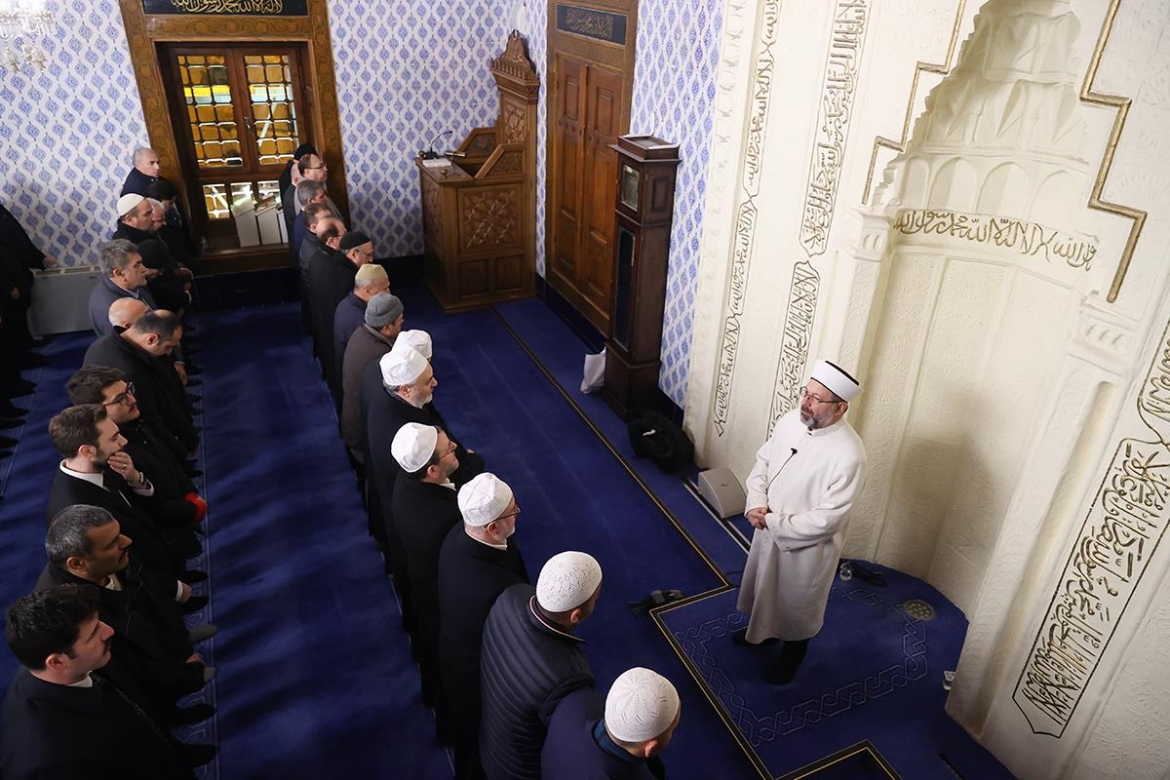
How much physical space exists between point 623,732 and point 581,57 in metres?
5.41

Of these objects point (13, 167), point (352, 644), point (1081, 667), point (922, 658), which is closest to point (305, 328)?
point (13, 167)

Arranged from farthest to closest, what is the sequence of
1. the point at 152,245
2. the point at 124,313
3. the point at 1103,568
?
the point at 152,245
the point at 124,313
the point at 1103,568

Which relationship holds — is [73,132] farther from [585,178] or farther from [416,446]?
[416,446]

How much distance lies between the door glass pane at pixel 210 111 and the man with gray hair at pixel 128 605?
521 cm

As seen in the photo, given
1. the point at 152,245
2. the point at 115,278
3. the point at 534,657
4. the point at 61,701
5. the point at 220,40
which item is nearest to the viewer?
the point at 61,701

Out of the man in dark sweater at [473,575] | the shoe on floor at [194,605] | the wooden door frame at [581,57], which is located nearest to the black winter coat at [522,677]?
the man in dark sweater at [473,575]

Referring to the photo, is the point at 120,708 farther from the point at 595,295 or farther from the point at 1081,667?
Result: the point at 595,295

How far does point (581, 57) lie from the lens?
612 cm

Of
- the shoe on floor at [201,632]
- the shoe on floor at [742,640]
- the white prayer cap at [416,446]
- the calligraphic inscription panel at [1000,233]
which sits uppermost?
the calligraphic inscription panel at [1000,233]

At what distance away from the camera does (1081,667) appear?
2.93 meters

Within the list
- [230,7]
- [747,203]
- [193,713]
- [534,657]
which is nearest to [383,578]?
[193,713]

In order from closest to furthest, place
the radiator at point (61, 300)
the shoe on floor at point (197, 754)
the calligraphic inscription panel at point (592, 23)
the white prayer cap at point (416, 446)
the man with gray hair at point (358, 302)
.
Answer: the white prayer cap at point (416, 446) → the shoe on floor at point (197, 754) → the man with gray hair at point (358, 302) → the calligraphic inscription panel at point (592, 23) → the radiator at point (61, 300)

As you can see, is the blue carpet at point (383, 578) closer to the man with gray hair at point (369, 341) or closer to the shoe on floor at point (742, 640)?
the shoe on floor at point (742, 640)

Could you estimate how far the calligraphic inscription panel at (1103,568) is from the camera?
253 cm
